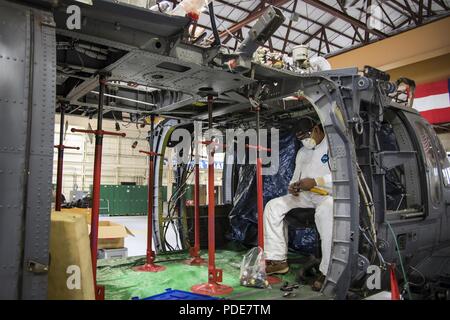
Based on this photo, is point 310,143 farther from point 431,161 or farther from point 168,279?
point 168,279

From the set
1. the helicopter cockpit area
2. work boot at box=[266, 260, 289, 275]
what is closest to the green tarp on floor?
the helicopter cockpit area

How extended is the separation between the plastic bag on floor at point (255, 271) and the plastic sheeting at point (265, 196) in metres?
2.25

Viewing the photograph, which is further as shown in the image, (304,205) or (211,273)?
(304,205)

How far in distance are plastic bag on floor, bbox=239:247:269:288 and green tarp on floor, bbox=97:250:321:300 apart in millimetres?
98

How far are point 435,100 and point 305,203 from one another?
7769 mm

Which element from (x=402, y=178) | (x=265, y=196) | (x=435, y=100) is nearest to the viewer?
(x=402, y=178)

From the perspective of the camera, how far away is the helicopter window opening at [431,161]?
525 cm

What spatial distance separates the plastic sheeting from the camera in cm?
670

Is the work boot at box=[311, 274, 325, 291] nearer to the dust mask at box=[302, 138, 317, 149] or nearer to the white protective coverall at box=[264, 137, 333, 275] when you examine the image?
the white protective coverall at box=[264, 137, 333, 275]

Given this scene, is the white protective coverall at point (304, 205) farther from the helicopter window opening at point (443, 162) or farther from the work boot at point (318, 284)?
the helicopter window opening at point (443, 162)

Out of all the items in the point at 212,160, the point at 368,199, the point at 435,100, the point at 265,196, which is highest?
the point at 435,100

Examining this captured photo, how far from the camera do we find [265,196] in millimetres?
7156

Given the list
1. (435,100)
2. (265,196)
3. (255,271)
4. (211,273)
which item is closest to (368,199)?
(255,271)

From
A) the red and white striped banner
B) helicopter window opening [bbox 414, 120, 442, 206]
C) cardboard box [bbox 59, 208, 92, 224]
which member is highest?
the red and white striped banner
